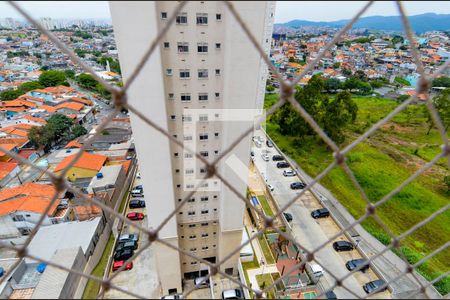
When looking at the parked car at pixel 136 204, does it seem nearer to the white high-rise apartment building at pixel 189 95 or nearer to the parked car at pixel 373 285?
the white high-rise apartment building at pixel 189 95

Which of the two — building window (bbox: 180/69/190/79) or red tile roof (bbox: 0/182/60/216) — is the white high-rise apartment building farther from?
red tile roof (bbox: 0/182/60/216)

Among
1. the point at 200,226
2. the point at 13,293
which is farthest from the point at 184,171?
the point at 13,293

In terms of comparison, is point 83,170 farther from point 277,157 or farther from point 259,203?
point 277,157

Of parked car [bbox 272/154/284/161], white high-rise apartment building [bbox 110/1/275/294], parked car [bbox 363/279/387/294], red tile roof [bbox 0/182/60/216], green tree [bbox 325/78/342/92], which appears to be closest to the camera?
white high-rise apartment building [bbox 110/1/275/294]

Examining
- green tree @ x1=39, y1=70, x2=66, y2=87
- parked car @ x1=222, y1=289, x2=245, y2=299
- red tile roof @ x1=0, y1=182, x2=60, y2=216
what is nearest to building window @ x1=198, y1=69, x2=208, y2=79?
parked car @ x1=222, y1=289, x2=245, y2=299

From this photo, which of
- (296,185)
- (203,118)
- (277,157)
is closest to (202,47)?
(203,118)

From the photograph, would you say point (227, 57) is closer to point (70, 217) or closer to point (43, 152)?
point (70, 217)
